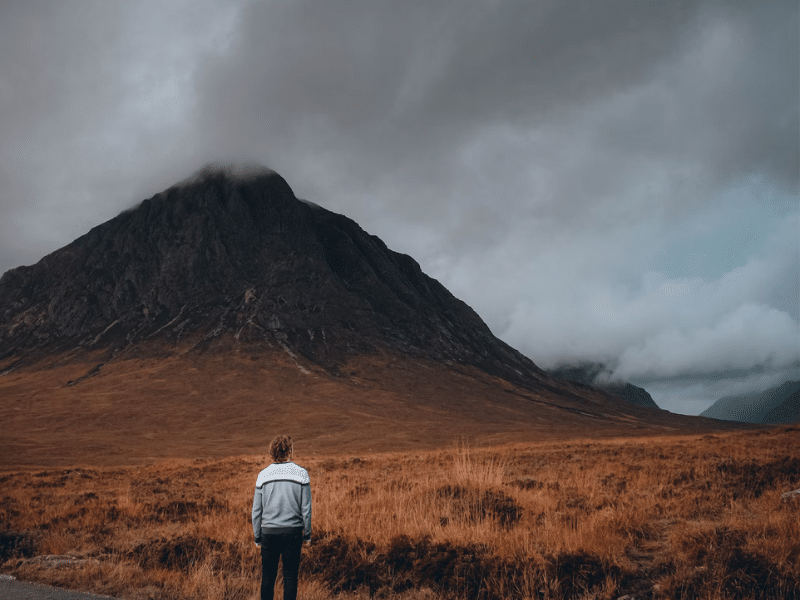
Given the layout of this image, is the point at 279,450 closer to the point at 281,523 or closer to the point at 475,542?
the point at 281,523

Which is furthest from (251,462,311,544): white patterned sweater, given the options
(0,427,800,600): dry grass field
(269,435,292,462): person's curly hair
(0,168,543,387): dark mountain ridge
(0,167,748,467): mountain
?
(0,168,543,387): dark mountain ridge

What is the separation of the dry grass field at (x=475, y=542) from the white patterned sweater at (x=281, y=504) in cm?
161

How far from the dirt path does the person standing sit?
104 inches

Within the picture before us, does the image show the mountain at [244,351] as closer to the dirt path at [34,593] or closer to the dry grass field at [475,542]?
the dry grass field at [475,542]

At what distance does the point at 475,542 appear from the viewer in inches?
295

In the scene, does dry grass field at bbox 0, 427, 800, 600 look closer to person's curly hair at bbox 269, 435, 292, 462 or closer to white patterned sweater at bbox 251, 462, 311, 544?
white patterned sweater at bbox 251, 462, 311, 544

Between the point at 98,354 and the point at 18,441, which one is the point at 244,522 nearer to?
the point at 18,441

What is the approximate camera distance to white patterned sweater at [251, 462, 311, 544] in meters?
5.73

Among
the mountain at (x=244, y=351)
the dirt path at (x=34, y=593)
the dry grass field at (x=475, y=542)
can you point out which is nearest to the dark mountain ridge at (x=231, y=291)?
the mountain at (x=244, y=351)

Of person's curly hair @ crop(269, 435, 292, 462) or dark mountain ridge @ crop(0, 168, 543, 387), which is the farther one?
dark mountain ridge @ crop(0, 168, 543, 387)

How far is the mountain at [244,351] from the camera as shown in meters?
76.0

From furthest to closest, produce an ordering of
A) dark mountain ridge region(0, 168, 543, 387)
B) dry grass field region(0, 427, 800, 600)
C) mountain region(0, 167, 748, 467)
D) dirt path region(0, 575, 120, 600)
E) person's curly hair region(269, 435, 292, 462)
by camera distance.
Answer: dark mountain ridge region(0, 168, 543, 387) → mountain region(0, 167, 748, 467) → dirt path region(0, 575, 120, 600) → dry grass field region(0, 427, 800, 600) → person's curly hair region(269, 435, 292, 462)

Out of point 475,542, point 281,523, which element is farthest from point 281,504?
point 475,542

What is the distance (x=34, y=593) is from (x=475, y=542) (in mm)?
6108
